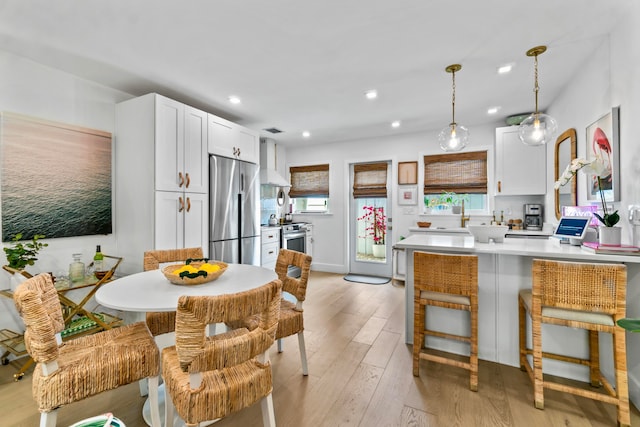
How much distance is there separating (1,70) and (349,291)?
14.4 feet

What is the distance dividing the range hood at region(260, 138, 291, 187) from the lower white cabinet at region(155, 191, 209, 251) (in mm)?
1702

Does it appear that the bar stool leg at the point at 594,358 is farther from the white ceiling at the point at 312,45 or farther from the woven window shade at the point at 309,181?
the woven window shade at the point at 309,181

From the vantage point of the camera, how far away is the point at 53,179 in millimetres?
2746

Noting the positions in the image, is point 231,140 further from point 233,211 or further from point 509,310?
point 509,310

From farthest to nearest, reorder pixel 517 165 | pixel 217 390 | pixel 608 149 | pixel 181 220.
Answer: pixel 517 165, pixel 181 220, pixel 608 149, pixel 217 390

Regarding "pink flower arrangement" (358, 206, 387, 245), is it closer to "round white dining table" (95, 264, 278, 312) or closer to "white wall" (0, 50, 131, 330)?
"round white dining table" (95, 264, 278, 312)

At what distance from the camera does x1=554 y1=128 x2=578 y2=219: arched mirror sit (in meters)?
3.00

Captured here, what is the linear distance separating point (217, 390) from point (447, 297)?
1631mm

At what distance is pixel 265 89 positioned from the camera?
3.22m

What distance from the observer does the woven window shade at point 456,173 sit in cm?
458

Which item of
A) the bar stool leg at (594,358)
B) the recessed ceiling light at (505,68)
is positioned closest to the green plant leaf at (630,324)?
the bar stool leg at (594,358)

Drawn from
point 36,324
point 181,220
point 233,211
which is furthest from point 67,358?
point 233,211

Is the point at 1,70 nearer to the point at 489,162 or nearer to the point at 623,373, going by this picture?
the point at 623,373

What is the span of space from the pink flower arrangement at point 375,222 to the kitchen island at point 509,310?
2.85 metres
